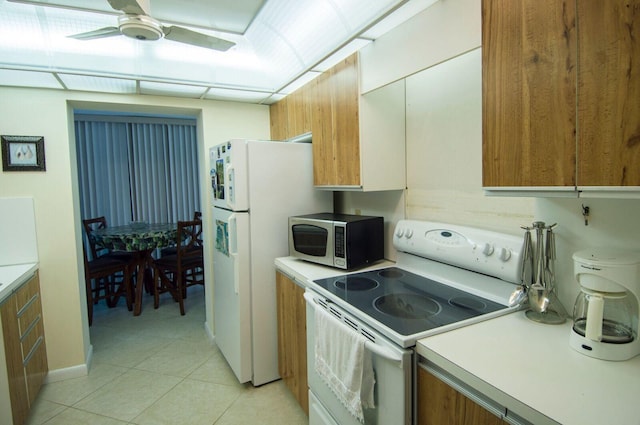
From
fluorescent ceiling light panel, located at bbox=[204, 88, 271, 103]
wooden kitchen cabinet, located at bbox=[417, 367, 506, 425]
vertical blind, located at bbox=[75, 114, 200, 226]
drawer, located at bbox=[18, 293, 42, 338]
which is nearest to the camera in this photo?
wooden kitchen cabinet, located at bbox=[417, 367, 506, 425]

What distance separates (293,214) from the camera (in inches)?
98.0

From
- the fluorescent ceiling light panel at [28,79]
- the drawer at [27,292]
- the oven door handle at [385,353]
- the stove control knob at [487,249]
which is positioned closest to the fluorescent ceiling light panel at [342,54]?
the stove control knob at [487,249]

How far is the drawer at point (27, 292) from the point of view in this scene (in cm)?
205

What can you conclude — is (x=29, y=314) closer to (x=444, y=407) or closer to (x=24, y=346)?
(x=24, y=346)

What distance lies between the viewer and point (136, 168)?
4902 mm

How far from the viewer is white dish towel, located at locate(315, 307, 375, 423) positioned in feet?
4.18

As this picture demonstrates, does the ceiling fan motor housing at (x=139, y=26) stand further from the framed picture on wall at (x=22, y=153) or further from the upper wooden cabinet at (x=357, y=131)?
the framed picture on wall at (x=22, y=153)

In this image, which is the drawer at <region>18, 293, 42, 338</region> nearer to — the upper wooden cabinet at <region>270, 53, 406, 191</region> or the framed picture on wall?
the framed picture on wall

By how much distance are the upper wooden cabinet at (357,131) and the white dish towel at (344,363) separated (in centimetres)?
83

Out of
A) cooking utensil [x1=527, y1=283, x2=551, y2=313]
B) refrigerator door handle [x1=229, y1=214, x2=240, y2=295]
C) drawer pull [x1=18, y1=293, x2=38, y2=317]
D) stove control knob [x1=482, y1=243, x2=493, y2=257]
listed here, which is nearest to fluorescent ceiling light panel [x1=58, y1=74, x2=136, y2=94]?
refrigerator door handle [x1=229, y1=214, x2=240, y2=295]

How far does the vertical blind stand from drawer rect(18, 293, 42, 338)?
2.59 meters

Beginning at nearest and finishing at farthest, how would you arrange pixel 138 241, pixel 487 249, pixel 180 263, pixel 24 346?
pixel 487 249, pixel 24 346, pixel 138 241, pixel 180 263

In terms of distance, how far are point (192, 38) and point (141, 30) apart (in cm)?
26

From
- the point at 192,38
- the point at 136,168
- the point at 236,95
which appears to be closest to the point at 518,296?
the point at 192,38
